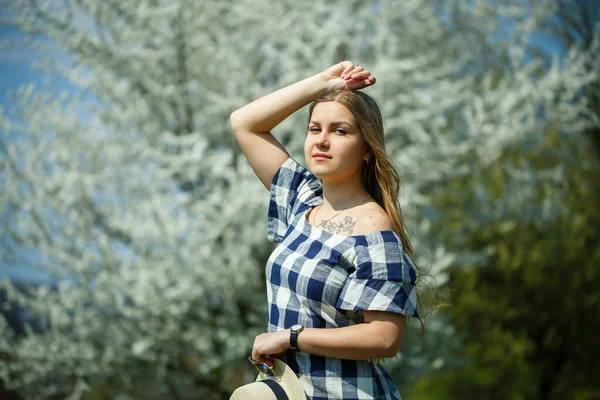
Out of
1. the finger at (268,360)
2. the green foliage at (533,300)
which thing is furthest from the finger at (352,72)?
the green foliage at (533,300)

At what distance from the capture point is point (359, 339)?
1.42 meters

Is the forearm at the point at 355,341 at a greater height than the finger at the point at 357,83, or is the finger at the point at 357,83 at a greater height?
the finger at the point at 357,83

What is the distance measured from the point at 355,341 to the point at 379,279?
0.47 ft

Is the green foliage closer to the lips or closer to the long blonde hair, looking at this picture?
the long blonde hair

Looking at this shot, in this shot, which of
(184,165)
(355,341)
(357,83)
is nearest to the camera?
(355,341)

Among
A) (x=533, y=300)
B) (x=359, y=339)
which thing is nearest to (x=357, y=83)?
(x=359, y=339)

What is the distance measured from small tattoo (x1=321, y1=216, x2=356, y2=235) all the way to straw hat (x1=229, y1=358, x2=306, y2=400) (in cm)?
33

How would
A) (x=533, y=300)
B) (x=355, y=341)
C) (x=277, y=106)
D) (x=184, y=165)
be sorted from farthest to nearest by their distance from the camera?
1. (x=533, y=300)
2. (x=184, y=165)
3. (x=277, y=106)
4. (x=355, y=341)

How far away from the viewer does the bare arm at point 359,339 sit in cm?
142

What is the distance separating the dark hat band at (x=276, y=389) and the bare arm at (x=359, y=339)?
92 millimetres

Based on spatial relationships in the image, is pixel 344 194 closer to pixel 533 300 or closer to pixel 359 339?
pixel 359 339

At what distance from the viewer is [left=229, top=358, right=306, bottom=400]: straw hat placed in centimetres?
146

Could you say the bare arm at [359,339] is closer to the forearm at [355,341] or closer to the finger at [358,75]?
the forearm at [355,341]

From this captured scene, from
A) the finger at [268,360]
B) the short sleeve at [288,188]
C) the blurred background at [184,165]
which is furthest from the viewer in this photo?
the blurred background at [184,165]
